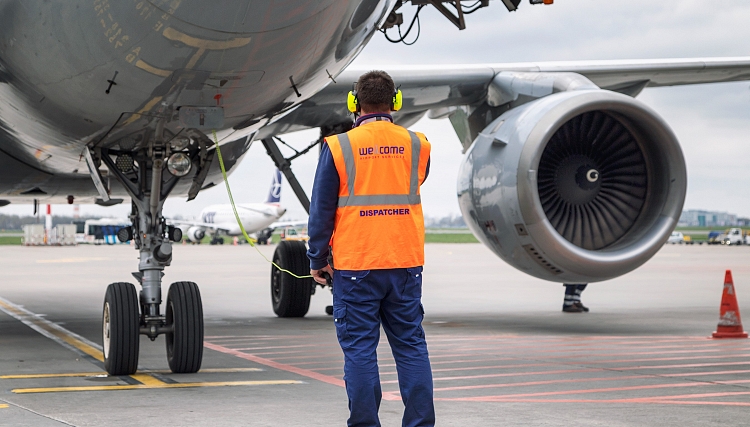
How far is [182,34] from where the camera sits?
4.65m

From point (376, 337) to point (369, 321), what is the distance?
0.07 meters

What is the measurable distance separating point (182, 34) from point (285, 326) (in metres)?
5.62

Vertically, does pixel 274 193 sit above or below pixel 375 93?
above

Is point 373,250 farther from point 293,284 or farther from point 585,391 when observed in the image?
point 293,284

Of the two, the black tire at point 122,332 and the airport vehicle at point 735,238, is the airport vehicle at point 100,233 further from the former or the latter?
the black tire at point 122,332

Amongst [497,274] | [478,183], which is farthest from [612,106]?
[497,274]

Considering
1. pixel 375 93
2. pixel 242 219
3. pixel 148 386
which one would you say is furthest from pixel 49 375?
pixel 242 219

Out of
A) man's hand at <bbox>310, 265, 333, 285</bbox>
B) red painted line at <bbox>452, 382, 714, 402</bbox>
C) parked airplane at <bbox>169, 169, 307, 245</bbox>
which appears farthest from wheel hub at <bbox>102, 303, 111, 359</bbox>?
parked airplane at <bbox>169, 169, 307, 245</bbox>

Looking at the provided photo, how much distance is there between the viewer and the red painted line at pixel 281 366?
5.92 m

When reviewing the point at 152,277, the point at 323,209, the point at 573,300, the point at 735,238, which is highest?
the point at 735,238

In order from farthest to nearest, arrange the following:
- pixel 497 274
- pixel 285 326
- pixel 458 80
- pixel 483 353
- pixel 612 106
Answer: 1. pixel 497 274
2. pixel 285 326
3. pixel 458 80
4. pixel 612 106
5. pixel 483 353

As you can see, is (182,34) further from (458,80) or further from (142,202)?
(458,80)

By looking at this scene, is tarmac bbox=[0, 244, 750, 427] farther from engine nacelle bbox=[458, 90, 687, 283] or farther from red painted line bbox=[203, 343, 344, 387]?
engine nacelle bbox=[458, 90, 687, 283]

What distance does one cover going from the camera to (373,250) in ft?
11.9
